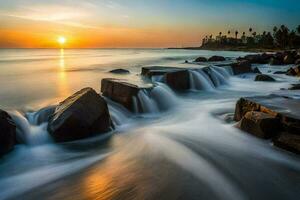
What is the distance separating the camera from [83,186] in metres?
5.12

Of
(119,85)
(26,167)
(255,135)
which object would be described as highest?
(119,85)

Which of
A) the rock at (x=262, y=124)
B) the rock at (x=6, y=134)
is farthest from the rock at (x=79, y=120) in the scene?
the rock at (x=262, y=124)

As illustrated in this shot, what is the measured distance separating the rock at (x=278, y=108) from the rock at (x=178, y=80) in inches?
269

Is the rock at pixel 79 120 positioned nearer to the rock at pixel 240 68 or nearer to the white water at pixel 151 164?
the white water at pixel 151 164

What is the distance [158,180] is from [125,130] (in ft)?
11.4

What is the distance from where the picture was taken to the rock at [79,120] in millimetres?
7268

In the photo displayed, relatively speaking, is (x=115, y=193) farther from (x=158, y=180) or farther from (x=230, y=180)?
(x=230, y=180)

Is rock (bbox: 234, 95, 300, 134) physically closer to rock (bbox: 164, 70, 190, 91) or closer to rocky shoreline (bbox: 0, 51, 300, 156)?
rocky shoreline (bbox: 0, 51, 300, 156)

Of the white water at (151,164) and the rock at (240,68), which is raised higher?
the rock at (240,68)

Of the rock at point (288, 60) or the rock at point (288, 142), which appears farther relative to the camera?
the rock at point (288, 60)

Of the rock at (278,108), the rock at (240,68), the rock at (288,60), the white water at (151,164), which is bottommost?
the white water at (151,164)

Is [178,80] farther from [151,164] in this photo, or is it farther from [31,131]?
[151,164]

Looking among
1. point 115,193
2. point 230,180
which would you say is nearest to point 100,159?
point 115,193

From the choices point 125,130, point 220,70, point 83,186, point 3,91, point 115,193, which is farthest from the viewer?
point 220,70
